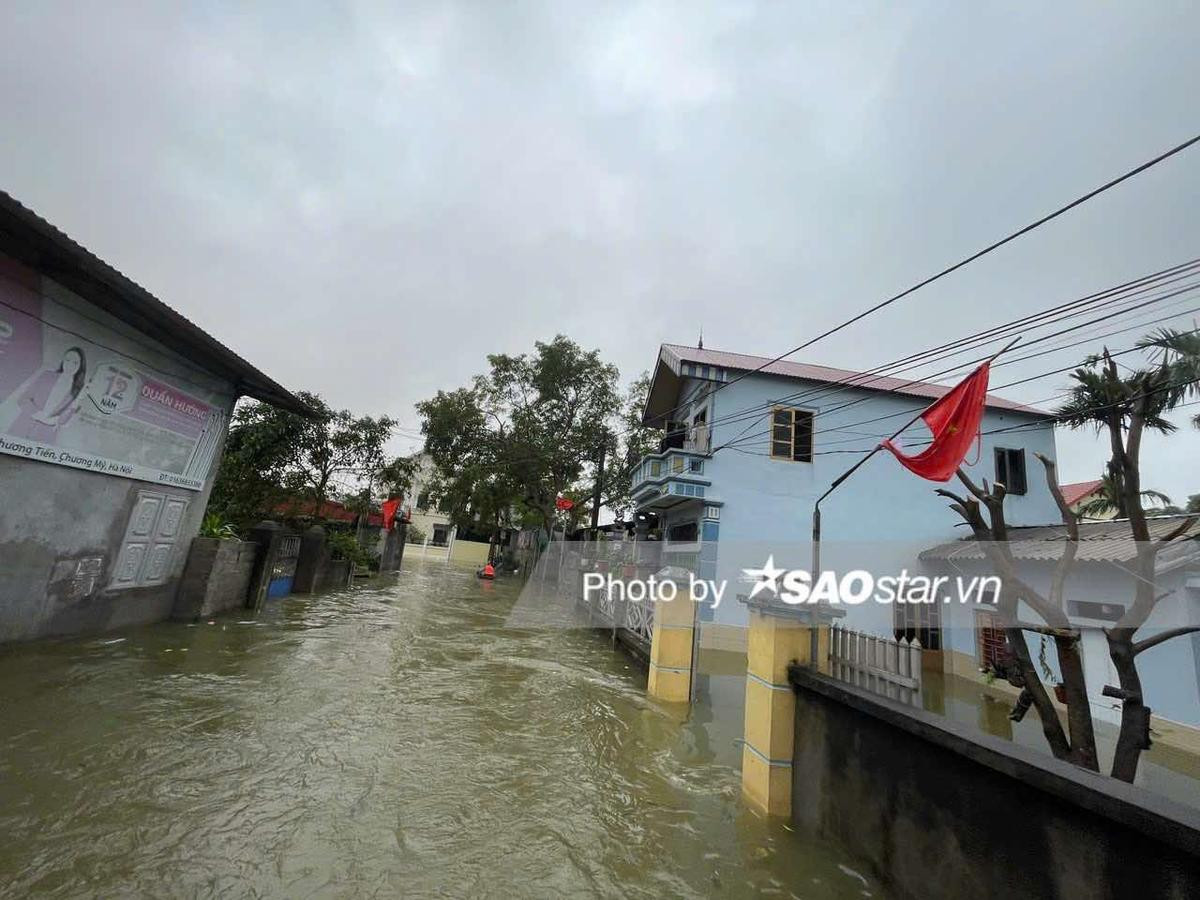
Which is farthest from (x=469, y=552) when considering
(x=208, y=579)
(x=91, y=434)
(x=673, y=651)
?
(x=673, y=651)

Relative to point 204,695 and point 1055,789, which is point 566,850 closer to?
point 1055,789

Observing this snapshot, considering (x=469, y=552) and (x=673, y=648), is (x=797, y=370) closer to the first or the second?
(x=673, y=648)

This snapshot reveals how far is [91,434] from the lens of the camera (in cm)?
605

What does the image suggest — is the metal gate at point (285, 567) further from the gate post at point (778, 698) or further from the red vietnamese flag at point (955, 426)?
the red vietnamese flag at point (955, 426)

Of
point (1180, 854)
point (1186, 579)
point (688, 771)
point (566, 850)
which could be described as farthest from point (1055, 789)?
point (1186, 579)

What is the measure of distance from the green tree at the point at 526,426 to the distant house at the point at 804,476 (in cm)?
859

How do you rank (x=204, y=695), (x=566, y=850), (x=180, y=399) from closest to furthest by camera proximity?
(x=566, y=850) → (x=204, y=695) → (x=180, y=399)

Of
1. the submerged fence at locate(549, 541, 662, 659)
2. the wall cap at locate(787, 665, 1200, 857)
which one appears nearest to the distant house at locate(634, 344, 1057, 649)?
the submerged fence at locate(549, 541, 662, 659)

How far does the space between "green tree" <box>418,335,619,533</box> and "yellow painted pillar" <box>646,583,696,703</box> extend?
1536 centimetres

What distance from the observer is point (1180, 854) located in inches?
63.1

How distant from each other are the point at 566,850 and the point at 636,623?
569cm

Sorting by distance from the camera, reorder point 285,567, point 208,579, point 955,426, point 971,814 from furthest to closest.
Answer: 1. point 285,567
2. point 208,579
3. point 955,426
4. point 971,814

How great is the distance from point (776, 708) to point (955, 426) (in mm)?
2763

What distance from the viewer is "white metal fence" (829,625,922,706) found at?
3.08 metres
